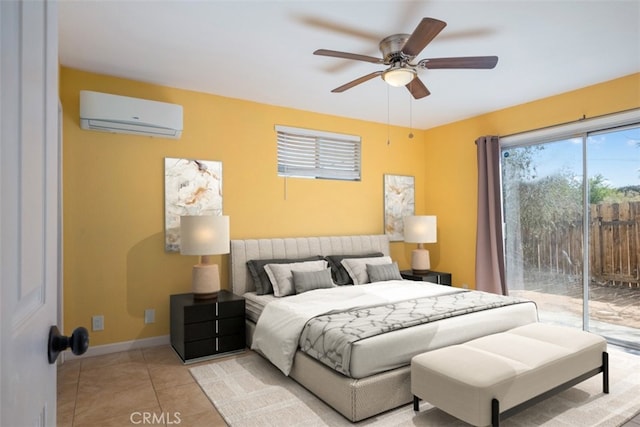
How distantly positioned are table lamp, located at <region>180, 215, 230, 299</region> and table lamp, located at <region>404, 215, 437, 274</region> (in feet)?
8.55

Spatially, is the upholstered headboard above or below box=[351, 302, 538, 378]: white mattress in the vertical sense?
above

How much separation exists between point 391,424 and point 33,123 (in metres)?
2.47

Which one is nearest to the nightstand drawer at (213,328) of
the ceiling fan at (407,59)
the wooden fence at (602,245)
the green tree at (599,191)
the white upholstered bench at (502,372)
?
the white upholstered bench at (502,372)

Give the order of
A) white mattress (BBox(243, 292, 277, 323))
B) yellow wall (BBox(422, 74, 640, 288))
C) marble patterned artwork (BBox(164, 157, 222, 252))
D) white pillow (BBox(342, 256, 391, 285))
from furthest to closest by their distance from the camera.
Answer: white pillow (BBox(342, 256, 391, 285)) < yellow wall (BBox(422, 74, 640, 288)) < marble patterned artwork (BBox(164, 157, 222, 252)) < white mattress (BBox(243, 292, 277, 323))

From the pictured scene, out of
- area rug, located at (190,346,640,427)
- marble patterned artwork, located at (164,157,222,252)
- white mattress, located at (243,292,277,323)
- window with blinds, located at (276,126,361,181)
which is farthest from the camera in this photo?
window with blinds, located at (276,126,361,181)

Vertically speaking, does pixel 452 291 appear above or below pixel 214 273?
below

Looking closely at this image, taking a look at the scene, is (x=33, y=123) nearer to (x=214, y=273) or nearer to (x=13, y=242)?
(x=13, y=242)

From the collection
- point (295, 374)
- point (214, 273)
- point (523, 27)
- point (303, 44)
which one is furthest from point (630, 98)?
point (214, 273)

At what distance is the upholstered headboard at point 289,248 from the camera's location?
4148 millimetres

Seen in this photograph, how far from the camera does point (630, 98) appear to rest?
3668 mm

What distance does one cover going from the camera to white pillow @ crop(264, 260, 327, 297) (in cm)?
387

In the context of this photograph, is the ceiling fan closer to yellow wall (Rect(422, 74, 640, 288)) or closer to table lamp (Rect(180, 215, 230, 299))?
yellow wall (Rect(422, 74, 640, 288))

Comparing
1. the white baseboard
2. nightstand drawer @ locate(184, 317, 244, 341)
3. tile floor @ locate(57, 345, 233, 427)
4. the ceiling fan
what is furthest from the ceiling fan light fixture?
the white baseboard

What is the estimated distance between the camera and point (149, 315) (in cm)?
383
